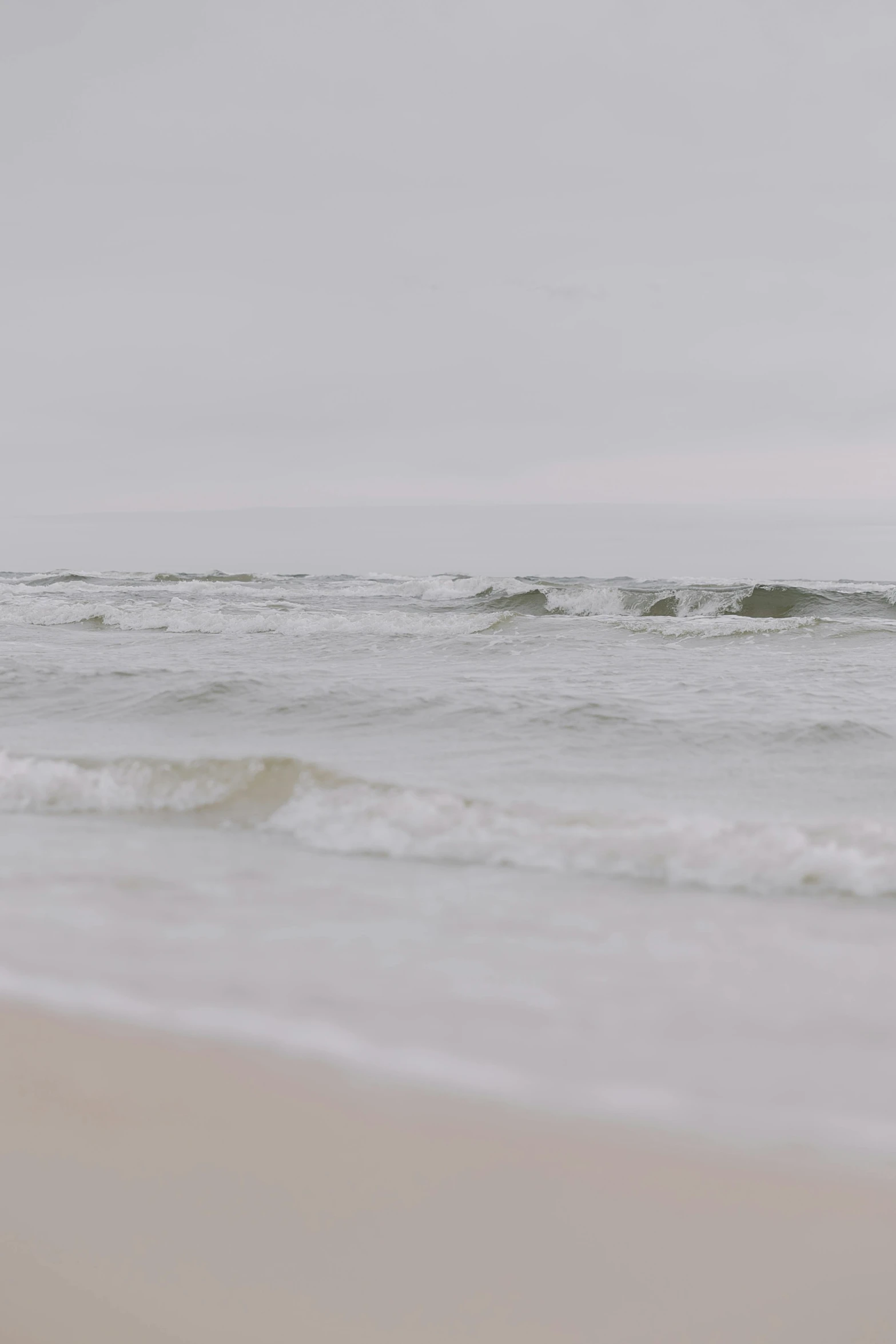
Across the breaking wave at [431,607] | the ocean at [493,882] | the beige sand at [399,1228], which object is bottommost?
the beige sand at [399,1228]

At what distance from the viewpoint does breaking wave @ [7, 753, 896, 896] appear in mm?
2609

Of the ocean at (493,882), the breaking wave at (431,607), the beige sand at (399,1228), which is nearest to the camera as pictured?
the beige sand at (399,1228)

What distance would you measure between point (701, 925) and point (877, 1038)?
0.64 metres

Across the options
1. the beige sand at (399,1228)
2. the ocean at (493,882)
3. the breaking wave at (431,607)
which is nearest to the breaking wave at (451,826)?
the ocean at (493,882)

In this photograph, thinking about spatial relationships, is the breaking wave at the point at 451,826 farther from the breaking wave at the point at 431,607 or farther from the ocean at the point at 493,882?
the breaking wave at the point at 431,607

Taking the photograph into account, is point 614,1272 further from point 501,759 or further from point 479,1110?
point 501,759

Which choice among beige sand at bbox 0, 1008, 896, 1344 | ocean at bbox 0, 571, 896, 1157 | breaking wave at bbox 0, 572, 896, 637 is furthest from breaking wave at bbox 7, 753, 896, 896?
breaking wave at bbox 0, 572, 896, 637

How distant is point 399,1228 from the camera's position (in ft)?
3.83

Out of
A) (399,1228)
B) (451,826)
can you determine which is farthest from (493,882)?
(399,1228)

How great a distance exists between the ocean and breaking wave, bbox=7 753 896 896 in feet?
0.04

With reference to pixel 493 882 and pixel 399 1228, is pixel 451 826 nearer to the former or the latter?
pixel 493 882

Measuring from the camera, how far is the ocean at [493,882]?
1.59 m

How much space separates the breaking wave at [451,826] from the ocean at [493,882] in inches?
0.4

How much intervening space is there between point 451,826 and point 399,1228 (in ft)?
6.27
